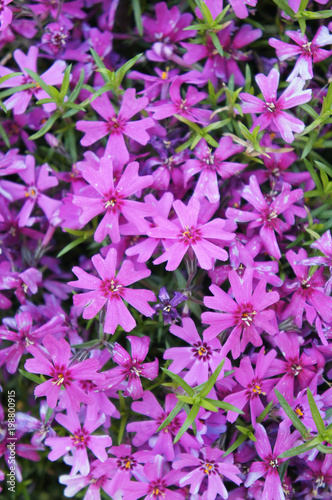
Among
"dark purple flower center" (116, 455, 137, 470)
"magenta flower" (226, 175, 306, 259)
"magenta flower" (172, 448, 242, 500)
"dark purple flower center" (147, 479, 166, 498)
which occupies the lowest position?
"dark purple flower center" (147, 479, 166, 498)

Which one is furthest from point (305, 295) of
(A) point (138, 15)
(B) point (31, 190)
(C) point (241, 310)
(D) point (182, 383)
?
(A) point (138, 15)

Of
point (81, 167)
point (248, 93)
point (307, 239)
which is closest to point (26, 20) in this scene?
point (81, 167)

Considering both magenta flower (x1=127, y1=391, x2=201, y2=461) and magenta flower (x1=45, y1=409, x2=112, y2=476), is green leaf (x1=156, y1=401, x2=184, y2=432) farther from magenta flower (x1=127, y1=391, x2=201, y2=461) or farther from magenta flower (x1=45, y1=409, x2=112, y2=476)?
magenta flower (x1=45, y1=409, x2=112, y2=476)

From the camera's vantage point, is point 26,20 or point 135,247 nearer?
point 135,247

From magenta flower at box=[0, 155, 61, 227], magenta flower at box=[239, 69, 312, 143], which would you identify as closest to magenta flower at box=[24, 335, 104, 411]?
magenta flower at box=[0, 155, 61, 227]

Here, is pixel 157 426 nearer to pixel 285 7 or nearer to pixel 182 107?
pixel 182 107

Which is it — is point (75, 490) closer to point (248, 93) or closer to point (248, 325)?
point (248, 325)
